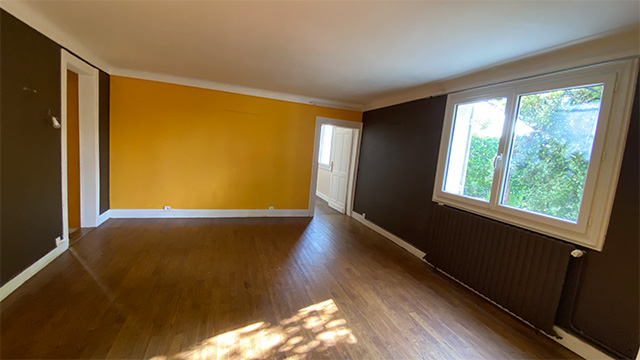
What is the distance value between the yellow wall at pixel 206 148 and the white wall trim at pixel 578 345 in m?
4.14

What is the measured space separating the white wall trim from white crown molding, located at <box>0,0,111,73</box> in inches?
209

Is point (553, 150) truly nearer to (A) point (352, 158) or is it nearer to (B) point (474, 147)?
(B) point (474, 147)

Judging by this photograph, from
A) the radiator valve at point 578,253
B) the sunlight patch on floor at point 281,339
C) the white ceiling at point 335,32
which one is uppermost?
the white ceiling at point 335,32

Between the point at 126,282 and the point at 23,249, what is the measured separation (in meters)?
0.94

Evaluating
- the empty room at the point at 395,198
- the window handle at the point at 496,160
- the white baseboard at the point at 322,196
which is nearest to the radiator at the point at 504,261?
the empty room at the point at 395,198

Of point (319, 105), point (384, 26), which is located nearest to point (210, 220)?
point (319, 105)

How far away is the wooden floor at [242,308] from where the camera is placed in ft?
5.65

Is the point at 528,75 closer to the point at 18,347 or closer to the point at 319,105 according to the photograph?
the point at 319,105

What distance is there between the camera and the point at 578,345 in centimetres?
198

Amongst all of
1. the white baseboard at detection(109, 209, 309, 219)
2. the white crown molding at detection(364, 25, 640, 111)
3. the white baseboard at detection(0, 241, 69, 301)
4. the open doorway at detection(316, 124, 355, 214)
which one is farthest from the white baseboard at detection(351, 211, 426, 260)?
the white baseboard at detection(0, 241, 69, 301)

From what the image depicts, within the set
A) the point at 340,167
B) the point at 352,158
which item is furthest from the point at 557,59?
the point at 340,167

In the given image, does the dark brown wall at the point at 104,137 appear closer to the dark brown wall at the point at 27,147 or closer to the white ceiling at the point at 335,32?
the white ceiling at the point at 335,32

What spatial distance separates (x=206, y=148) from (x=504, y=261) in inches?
187

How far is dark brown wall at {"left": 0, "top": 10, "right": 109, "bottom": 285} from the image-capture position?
78.6 inches
